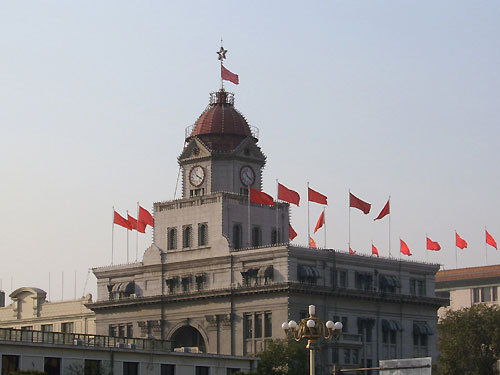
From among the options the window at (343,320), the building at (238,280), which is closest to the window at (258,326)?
the building at (238,280)

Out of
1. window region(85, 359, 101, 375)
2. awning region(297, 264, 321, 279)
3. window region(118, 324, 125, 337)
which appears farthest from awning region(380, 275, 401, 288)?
window region(85, 359, 101, 375)

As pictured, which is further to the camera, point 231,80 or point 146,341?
point 231,80

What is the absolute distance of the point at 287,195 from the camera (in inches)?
6757

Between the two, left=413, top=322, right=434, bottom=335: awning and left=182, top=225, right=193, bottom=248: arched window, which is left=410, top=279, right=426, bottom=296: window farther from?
left=182, top=225, right=193, bottom=248: arched window

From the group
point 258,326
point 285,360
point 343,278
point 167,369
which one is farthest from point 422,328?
point 167,369

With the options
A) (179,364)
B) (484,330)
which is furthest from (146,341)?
(484,330)

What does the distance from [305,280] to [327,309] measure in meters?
4.64

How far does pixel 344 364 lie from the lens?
6619 inches

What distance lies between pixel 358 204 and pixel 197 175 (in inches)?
878

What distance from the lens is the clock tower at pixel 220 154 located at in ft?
600

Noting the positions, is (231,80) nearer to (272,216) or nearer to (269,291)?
(272,216)

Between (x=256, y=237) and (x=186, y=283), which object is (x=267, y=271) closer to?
(x=256, y=237)

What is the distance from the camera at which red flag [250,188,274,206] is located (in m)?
171

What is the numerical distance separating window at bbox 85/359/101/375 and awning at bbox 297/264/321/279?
5349cm
